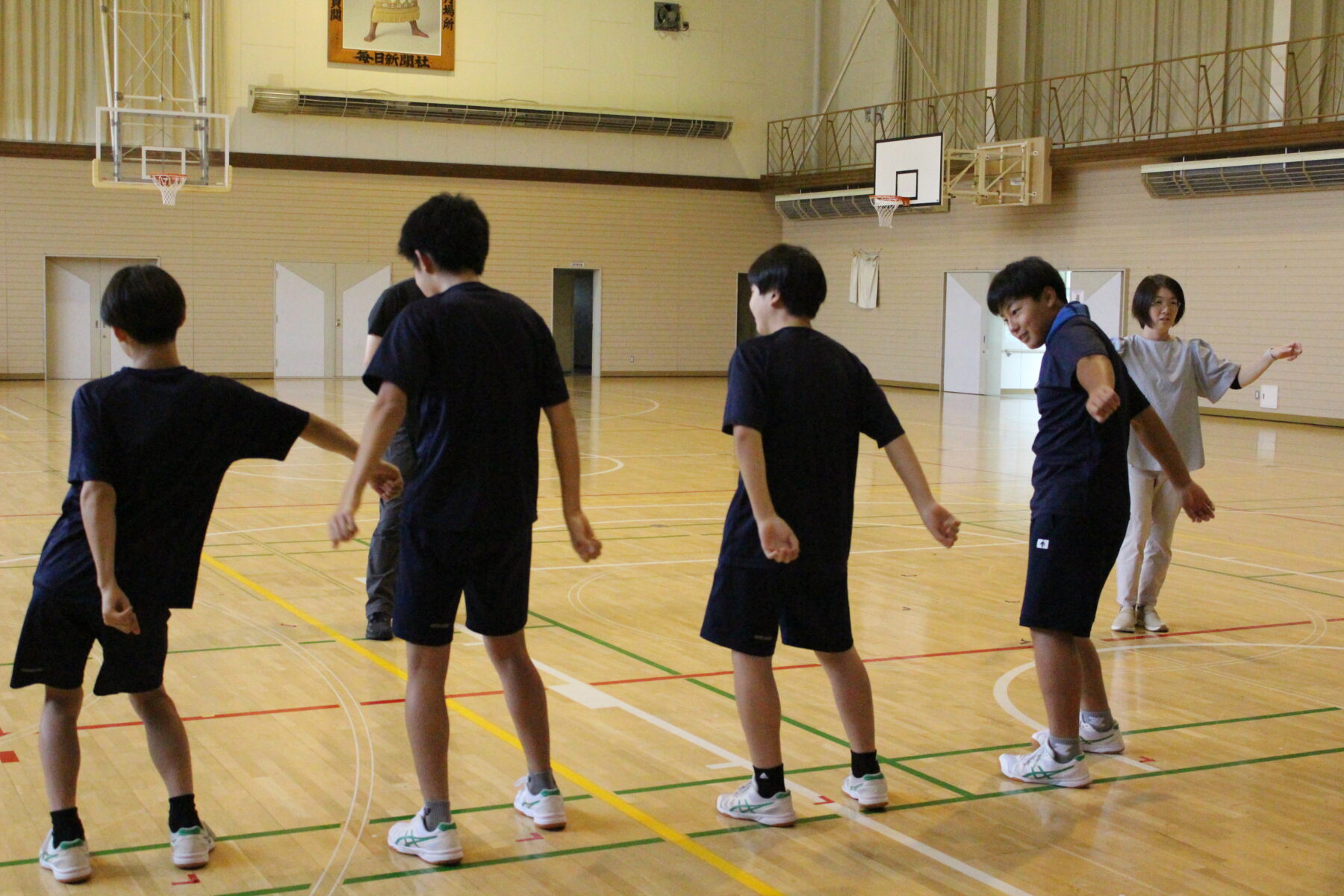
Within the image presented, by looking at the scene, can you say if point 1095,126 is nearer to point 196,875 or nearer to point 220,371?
point 220,371

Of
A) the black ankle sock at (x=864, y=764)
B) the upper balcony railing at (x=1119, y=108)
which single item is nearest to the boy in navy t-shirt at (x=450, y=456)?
the black ankle sock at (x=864, y=764)

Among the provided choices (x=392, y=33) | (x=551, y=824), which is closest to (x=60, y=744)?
(x=551, y=824)

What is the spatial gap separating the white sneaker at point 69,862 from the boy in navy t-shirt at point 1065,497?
2560 millimetres

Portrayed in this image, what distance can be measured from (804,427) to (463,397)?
883 mm

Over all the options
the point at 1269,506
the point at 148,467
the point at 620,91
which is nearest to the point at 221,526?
the point at 148,467

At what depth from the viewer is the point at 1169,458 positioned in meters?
4.36

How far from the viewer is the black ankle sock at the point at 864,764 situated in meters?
3.85

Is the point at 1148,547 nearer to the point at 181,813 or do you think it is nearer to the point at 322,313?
the point at 181,813

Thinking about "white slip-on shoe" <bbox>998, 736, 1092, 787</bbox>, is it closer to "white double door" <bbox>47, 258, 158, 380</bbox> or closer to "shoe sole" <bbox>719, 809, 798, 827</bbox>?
"shoe sole" <bbox>719, 809, 798, 827</bbox>

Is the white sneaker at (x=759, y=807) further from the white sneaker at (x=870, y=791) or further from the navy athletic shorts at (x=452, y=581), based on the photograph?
the navy athletic shorts at (x=452, y=581)

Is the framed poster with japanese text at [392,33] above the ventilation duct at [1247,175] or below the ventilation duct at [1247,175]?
above

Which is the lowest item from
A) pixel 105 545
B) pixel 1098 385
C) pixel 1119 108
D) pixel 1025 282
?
pixel 105 545

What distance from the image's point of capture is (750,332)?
29.6 meters

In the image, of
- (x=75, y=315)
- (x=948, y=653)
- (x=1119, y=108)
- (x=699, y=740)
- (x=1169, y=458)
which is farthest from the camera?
(x=75, y=315)
